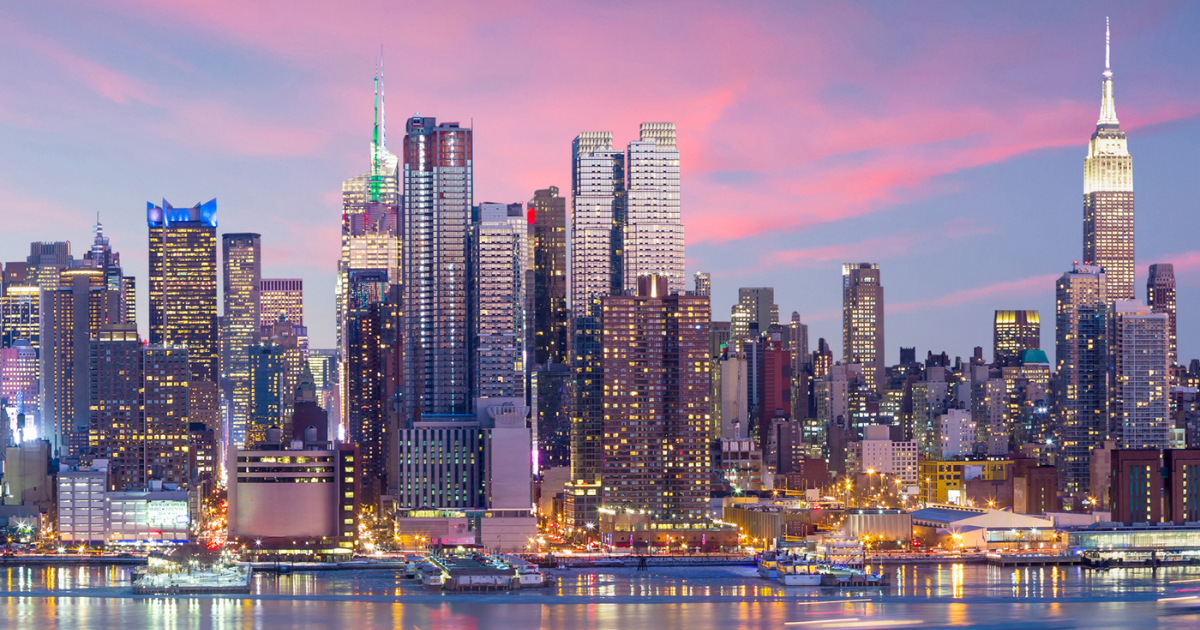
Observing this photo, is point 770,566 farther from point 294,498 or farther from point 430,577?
point 294,498

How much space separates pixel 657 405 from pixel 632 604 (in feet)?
181

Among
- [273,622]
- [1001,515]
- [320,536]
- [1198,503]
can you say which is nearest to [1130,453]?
[1198,503]

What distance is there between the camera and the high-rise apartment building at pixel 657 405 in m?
156

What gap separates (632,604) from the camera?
103875 mm

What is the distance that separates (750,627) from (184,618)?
3220 centimetres

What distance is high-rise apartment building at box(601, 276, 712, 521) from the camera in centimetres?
15550

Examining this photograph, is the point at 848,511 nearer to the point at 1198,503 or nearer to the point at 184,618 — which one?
the point at 1198,503

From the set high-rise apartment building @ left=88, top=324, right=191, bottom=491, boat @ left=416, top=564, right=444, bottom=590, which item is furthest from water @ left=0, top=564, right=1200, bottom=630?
high-rise apartment building @ left=88, top=324, right=191, bottom=491

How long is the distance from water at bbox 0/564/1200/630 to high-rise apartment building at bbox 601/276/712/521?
26.4m

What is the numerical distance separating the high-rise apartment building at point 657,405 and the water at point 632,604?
26372 mm

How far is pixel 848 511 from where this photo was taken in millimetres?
157500

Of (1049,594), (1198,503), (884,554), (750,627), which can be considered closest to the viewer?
(750,627)

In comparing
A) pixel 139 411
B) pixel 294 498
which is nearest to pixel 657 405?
pixel 294 498

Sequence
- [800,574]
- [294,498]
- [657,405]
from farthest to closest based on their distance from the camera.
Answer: [657,405] < [294,498] < [800,574]
